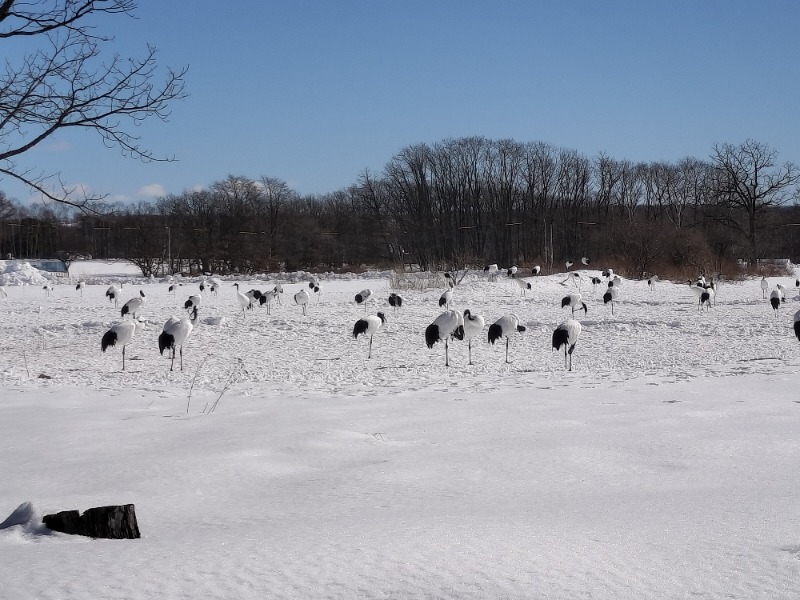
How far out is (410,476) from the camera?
A: 193 inches

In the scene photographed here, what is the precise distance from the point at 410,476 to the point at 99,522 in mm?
2019

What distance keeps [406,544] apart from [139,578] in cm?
112

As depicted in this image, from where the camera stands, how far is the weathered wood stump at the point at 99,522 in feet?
11.7

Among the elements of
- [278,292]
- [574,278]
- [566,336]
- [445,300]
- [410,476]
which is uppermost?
[574,278]

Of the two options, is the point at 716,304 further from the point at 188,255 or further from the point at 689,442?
the point at 188,255

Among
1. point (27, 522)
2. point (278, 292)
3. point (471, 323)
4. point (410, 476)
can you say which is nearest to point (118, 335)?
point (471, 323)

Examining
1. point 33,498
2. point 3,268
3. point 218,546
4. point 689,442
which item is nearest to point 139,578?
point 218,546

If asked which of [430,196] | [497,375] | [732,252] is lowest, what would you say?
[497,375]

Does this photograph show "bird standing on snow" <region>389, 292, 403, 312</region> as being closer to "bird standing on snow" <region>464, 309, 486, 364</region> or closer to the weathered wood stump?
"bird standing on snow" <region>464, 309, 486, 364</region>

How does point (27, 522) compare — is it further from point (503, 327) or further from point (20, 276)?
point (20, 276)

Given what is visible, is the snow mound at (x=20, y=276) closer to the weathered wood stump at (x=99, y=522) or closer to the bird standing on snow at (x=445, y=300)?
the bird standing on snow at (x=445, y=300)

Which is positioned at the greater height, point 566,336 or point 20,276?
point 20,276

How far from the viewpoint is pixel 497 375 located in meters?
11.1

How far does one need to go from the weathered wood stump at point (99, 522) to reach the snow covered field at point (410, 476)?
0.26ft
